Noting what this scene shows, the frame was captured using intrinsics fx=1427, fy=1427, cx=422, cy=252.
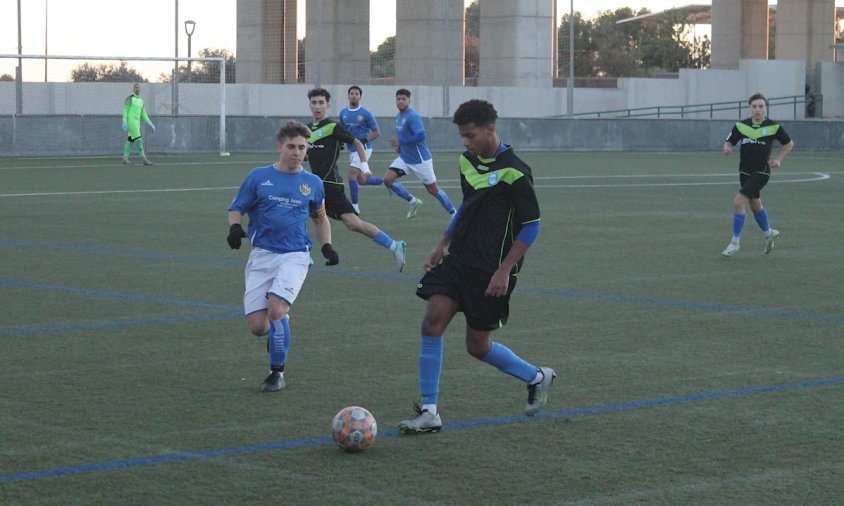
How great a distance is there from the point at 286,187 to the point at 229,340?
1853 mm

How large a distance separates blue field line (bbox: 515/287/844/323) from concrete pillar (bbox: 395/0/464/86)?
152 feet

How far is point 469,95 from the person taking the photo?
55.3 m

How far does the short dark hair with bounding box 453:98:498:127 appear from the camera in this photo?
7062 mm

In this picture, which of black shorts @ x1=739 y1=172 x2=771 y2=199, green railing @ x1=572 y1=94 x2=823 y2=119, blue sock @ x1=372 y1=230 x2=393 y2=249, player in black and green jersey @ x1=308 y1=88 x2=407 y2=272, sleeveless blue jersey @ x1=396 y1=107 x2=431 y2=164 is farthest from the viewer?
green railing @ x1=572 y1=94 x2=823 y2=119

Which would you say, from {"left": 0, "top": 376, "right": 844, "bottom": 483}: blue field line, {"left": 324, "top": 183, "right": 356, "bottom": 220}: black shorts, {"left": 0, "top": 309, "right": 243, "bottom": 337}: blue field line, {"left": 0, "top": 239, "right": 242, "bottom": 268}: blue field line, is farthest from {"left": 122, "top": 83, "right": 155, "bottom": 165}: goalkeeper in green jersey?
{"left": 0, "top": 376, "right": 844, "bottom": 483}: blue field line

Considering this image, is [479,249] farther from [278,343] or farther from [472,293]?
[278,343]

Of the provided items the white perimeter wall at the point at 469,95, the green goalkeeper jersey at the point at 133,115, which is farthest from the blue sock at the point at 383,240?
the white perimeter wall at the point at 469,95

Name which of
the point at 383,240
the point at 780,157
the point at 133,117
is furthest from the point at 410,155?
the point at 133,117

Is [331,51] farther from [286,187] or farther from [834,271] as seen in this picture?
[286,187]

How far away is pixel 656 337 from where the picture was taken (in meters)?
10.1

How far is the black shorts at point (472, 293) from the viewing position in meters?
7.17

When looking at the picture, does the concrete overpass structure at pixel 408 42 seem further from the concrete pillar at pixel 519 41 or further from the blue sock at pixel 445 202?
Result: the blue sock at pixel 445 202

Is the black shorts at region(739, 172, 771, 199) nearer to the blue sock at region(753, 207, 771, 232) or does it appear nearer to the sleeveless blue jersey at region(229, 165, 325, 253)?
the blue sock at region(753, 207, 771, 232)

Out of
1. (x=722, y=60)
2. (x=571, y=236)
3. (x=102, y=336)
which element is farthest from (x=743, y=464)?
(x=722, y=60)
